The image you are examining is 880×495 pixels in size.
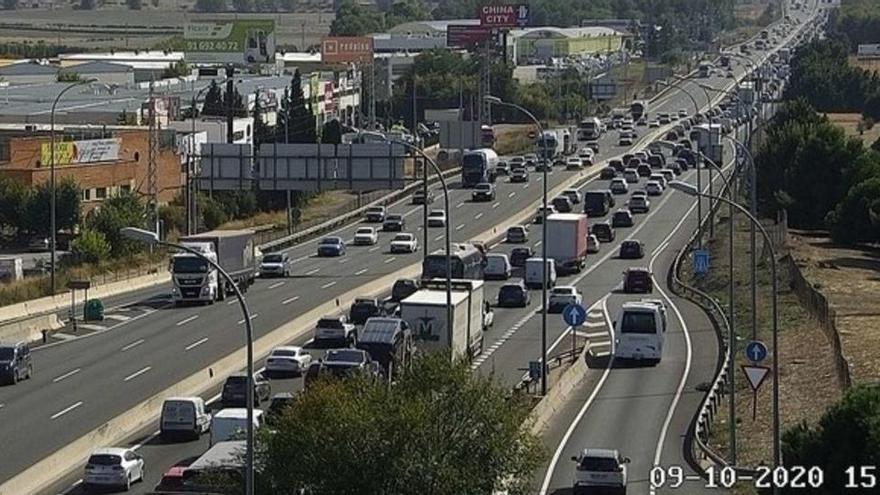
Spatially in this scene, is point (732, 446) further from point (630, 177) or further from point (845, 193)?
point (630, 177)

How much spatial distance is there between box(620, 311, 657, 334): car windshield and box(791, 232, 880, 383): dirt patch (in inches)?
194

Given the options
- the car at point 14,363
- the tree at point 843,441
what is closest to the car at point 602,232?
the car at point 14,363

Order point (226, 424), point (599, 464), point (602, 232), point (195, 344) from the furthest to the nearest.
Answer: point (602, 232), point (195, 344), point (226, 424), point (599, 464)

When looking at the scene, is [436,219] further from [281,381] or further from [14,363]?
[14,363]

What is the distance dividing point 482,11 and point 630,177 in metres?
55.4

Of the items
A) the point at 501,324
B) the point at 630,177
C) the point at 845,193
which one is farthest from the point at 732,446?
the point at 630,177

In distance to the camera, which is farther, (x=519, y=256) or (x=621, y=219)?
(x=621, y=219)

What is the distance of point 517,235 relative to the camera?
8212cm

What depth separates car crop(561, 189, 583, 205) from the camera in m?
95.7

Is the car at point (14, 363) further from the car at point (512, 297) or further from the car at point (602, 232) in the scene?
the car at point (602, 232)

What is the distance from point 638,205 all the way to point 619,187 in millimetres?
8329

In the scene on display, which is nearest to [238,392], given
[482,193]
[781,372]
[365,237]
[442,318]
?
[442,318]

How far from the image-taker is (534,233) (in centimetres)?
8594

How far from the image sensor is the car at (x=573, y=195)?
95675 millimetres
